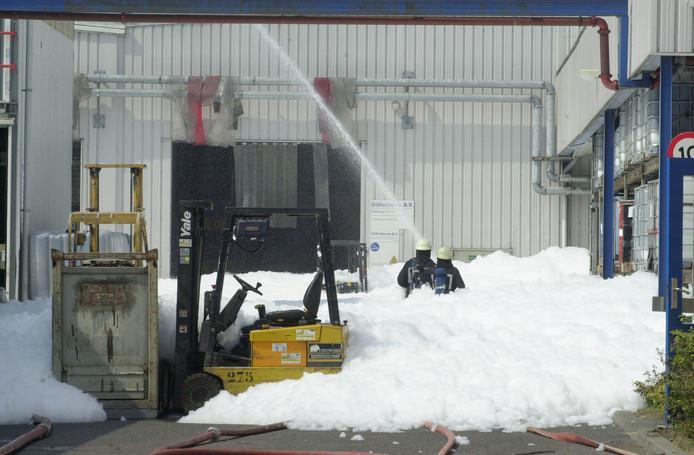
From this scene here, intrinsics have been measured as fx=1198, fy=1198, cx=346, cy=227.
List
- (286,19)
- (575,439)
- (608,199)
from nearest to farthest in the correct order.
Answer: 1. (575,439)
2. (286,19)
3. (608,199)

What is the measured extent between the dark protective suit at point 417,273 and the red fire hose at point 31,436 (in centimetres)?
843

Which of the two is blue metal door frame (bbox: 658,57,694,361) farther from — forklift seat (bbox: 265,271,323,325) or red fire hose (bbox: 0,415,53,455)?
red fire hose (bbox: 0,415,53,455)

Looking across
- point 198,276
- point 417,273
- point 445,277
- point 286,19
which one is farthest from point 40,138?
point 198,276

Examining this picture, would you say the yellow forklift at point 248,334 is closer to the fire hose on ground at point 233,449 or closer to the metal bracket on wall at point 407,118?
the fire hose on ground at point 233,449

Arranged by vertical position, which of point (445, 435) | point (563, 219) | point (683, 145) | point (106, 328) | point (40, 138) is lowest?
point (445, 435)

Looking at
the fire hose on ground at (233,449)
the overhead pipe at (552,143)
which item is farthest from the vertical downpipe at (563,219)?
the fire hose on ground at (233,449)

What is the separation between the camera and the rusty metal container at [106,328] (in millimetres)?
11172

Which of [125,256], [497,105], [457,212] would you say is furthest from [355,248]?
[125,256]

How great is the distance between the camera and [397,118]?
29.7 metres

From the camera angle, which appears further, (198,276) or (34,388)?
(198,276)

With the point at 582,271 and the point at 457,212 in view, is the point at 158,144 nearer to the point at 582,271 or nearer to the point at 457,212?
the point at 457,212

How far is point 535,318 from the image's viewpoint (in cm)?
1458

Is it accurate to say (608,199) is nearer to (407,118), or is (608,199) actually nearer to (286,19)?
(407,118)

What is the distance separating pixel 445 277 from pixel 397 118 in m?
12.8
